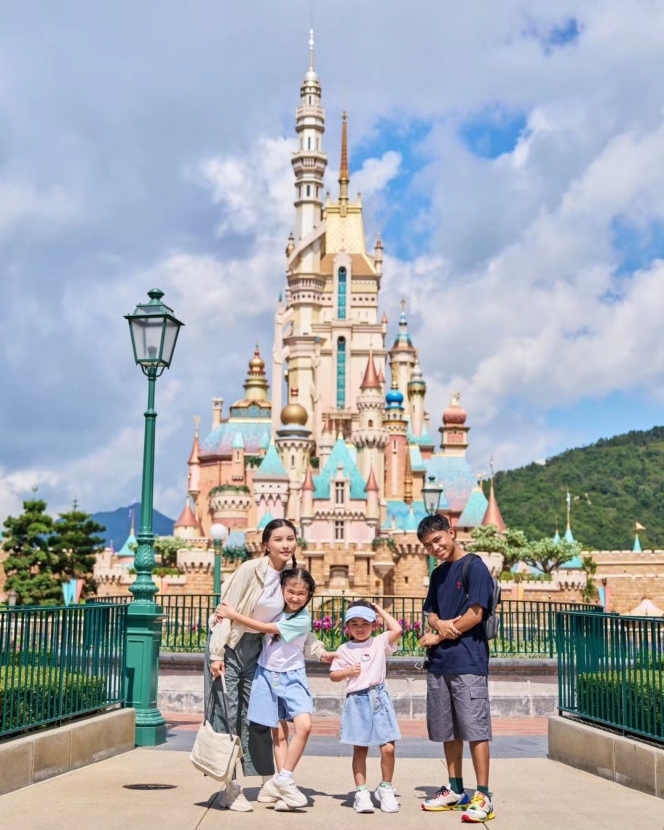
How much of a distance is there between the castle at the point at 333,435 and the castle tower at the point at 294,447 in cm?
8

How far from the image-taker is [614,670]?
8602 mm

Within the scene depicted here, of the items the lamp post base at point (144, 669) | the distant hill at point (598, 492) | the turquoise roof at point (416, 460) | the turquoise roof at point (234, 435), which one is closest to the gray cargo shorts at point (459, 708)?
the lamp post base at point (144, 669)

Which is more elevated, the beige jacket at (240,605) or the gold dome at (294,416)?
the gold dome at (294,416)

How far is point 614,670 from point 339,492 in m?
50.7

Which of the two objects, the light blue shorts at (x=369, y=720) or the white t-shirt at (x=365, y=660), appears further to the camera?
the white t-shirt at (x=365, y=660)

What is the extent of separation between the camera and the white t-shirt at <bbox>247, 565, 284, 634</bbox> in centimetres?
714

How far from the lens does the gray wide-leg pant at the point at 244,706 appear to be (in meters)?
7.17

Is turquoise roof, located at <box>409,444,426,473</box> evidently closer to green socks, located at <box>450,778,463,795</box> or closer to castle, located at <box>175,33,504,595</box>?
castle, located at <box>175,33,504,595</box>

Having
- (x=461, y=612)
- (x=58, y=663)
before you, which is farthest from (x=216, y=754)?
(x=58, y=663)

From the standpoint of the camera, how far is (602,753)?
8.35 meters

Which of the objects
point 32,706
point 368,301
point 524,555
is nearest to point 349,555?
point 524,555

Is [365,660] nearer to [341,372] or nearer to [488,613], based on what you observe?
[488,613]

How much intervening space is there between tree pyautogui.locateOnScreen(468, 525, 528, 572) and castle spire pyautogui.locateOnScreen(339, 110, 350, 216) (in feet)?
101

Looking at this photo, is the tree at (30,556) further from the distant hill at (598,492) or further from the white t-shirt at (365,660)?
the distant hill at (598,492)
